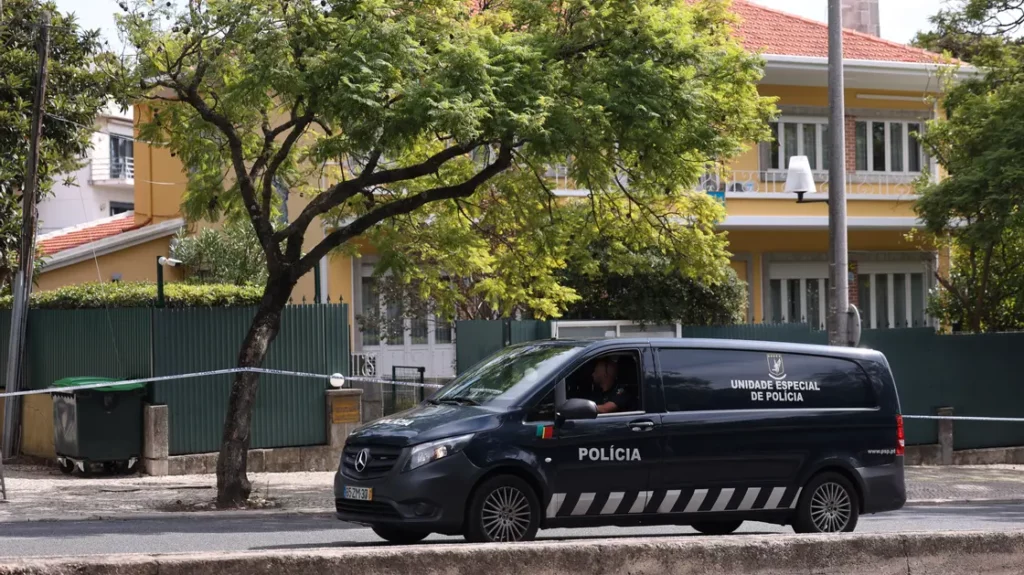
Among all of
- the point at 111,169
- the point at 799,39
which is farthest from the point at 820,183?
the point at 111,169

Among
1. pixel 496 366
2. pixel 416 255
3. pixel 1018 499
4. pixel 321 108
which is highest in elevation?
pixel 321 108

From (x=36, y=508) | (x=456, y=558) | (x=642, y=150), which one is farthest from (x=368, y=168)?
(x=456, y=558)

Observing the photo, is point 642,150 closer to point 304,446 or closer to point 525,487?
point 525,487

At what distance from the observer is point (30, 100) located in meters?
19.9

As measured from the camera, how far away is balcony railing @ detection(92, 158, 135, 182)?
44.2 m

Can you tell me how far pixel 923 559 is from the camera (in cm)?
793

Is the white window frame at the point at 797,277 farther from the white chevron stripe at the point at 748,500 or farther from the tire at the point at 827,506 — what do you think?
the white chevron stripe at the point at 748,500

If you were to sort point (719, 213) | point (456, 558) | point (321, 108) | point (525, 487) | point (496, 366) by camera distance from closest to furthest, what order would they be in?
1. point (456, 558)
2. point (525, 487)
3. point (496, 366)
4. point (321, 108)
5. point (719, 213)

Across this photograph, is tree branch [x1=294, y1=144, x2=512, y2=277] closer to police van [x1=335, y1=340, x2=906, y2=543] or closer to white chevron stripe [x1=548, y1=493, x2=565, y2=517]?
police van [x1=335, y1=340, x2=906, y2=543]

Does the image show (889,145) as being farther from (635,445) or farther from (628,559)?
(628,559)

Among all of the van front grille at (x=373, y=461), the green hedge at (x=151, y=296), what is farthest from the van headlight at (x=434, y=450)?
the green hedge at (x=151, y=296)

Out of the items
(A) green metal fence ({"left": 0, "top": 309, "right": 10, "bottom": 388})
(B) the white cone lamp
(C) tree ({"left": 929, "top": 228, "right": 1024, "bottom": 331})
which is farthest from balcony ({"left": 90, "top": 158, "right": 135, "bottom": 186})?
(B) the white cone lamp

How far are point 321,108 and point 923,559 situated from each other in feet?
25.2

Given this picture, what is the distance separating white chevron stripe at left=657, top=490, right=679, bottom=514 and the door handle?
566 millimetres
